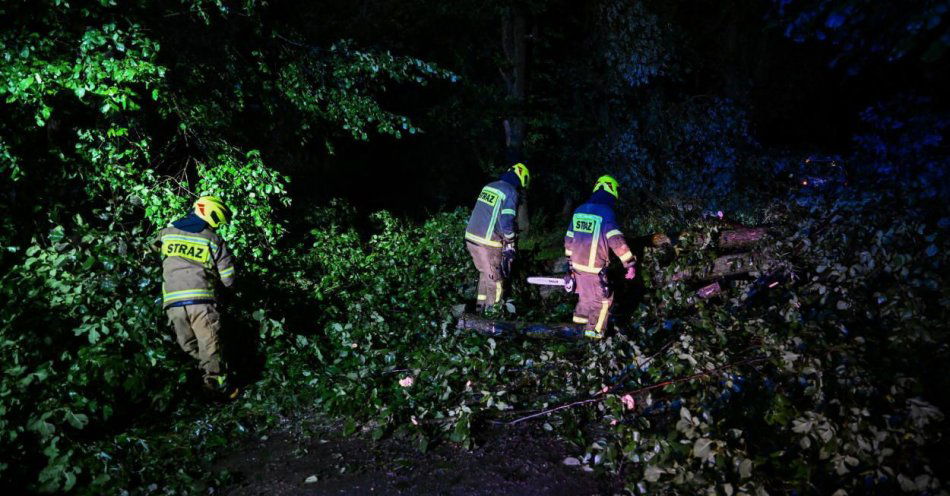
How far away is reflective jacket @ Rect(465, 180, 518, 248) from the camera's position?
661cm

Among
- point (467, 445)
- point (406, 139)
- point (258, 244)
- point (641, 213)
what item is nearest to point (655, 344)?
point (467, 445)

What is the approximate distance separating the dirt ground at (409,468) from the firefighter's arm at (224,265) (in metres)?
1.63

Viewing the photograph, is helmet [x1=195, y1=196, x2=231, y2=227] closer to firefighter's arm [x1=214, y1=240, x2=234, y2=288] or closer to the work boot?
firefighter's arm [x1=214, y1=240, x2=234, y2=288]

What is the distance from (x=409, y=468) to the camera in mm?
4004

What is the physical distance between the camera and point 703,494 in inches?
124

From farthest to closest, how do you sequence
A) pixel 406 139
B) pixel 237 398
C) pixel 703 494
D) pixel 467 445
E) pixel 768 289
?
pixel 406 139 → pixel 768 289 → pixel 237 398 → pixel 467 445 → pixel 703 494

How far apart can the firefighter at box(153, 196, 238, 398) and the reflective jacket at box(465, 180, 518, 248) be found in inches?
112

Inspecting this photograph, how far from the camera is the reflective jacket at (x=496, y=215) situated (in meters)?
6.61

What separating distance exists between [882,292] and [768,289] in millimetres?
1512

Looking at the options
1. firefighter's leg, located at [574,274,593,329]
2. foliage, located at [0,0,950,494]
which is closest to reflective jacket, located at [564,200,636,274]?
firefighter's leg, located at [574,274,593,329]

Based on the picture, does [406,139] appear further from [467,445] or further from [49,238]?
[467,445]

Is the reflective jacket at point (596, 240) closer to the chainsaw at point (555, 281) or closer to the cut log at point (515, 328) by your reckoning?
the chainsaw at point (555, 281)

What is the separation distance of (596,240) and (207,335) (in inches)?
161

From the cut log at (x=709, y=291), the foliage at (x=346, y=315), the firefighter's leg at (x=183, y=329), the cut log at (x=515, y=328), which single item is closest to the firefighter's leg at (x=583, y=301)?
the cut log at (x=515, y=328)
